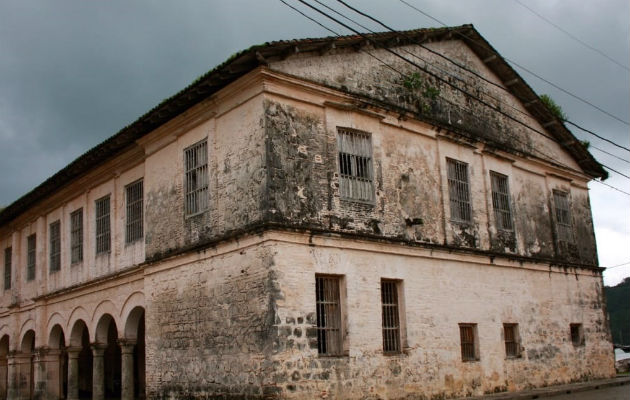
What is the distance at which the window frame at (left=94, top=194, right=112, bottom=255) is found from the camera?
64.4ft

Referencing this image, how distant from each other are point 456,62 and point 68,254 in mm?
13067

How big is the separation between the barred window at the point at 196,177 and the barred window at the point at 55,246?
27.8ft

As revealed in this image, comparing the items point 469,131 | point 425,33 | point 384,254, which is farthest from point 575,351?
point 425,33

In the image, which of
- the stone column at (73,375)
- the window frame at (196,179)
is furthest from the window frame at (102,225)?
the window frame at (196,179)

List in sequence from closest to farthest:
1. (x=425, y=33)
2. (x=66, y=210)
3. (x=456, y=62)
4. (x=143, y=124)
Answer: (x=143, y=124)
(x=425, y=33)
(x=456, y=62)
(x=66, y=210)

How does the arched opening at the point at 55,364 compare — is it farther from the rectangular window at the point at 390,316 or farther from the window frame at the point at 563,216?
the window frame at the point at 563,216

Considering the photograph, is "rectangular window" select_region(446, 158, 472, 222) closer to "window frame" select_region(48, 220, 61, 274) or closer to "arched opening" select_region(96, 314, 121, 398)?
"window frame" select_region(48, 220, 61, 274)

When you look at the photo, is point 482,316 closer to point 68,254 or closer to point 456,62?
point 456,62

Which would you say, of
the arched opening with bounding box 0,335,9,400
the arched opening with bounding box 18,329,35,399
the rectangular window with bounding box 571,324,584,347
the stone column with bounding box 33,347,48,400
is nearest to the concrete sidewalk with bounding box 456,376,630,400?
the rectangular window with bounding box 571,324,584,347

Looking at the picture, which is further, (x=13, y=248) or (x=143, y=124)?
(x=13, y=248)

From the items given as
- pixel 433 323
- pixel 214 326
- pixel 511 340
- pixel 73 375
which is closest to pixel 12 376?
pixel 73 375

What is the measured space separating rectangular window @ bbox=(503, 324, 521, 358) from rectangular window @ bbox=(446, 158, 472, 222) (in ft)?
10.5

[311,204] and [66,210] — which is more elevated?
[66,210]

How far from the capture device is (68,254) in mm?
21531
